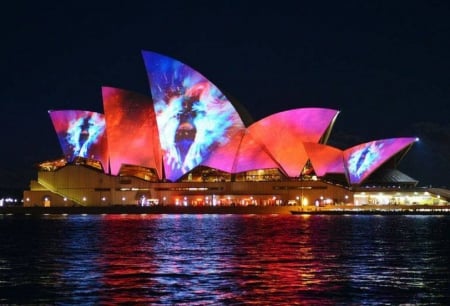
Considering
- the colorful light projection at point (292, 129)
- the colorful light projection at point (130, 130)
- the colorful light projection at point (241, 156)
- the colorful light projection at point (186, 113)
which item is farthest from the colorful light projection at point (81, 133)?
the colorful light projection at point (292, 129)

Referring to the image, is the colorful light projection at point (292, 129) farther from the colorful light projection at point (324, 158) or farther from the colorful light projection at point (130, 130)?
the colorful light projection at point (130, 130)

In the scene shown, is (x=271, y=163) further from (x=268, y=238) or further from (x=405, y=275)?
(x=405, y=275)

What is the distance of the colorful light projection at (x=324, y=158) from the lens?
3063 inches

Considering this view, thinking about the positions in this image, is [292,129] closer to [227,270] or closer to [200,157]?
[200,157]

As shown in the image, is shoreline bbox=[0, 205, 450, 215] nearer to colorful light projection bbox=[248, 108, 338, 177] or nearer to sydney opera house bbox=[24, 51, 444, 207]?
sydney opera house bbox=[24, 51, 444, 207]

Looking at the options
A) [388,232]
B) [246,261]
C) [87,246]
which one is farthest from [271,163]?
[246,261]

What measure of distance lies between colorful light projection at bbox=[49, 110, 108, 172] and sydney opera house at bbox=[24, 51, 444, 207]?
11cm

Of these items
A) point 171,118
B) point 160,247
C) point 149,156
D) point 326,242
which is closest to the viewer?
point 160,247

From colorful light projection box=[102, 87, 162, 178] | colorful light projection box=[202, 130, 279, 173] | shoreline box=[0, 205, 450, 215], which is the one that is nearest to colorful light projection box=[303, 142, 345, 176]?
shoreline box=[0, 205, 450, 215]

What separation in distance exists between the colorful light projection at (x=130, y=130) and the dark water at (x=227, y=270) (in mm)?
34993

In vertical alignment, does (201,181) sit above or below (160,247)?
above

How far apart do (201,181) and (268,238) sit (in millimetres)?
42939

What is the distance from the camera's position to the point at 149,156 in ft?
271

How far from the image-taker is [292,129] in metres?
76.2
